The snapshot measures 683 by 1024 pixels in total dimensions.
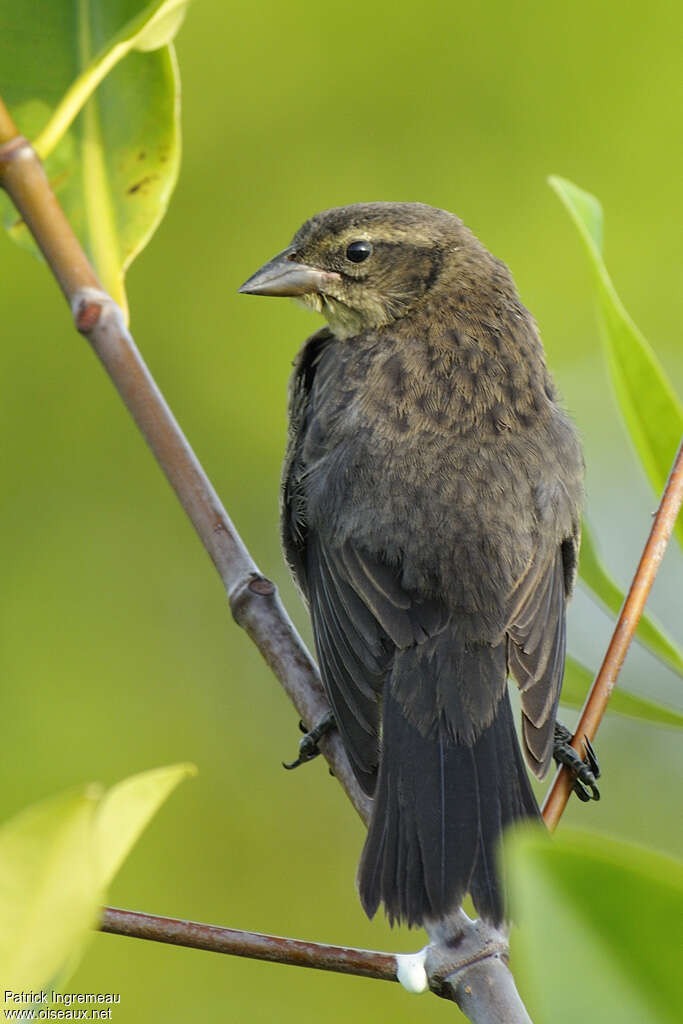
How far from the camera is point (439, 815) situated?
104 inches

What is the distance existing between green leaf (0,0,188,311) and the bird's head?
747mm

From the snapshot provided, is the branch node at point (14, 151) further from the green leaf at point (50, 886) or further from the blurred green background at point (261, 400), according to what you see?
the blurred green background at point (261, 400)

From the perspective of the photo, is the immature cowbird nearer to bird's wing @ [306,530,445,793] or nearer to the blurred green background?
bird's wing @ [306,530,445,793]

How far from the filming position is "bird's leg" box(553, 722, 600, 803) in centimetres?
228

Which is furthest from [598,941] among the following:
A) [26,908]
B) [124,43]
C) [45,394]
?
[45,394]

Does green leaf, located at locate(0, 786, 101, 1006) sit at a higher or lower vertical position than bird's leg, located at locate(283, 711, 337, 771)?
higher

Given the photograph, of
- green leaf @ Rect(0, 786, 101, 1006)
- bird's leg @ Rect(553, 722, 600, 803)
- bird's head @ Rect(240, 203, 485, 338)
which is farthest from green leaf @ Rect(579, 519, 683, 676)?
green leaf @ Rect(0, 786, 101, 1006)

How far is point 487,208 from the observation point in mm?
6148

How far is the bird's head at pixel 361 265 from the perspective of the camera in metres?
3.62

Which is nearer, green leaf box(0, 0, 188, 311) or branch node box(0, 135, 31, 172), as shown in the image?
branch node box(0, 135, 31, 172)

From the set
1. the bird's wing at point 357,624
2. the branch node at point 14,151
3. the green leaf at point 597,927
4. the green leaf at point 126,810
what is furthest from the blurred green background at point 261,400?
the green leaf at point 597,927

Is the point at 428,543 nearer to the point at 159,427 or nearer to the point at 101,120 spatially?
the point at 159,427

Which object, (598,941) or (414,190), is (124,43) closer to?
(598,941)

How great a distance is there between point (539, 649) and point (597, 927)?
1.76 meters
